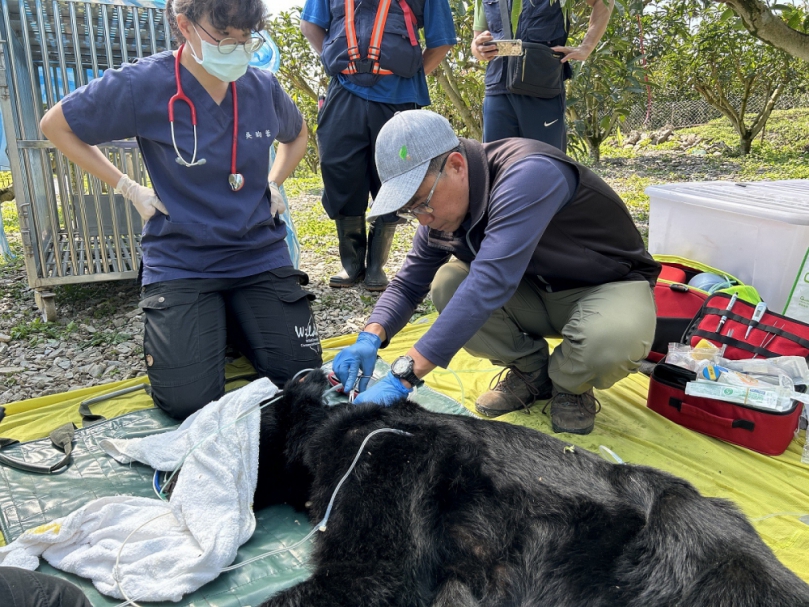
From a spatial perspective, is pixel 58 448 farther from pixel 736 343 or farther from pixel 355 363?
pixel 736 343

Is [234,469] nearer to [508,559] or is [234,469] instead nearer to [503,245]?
[508,559]

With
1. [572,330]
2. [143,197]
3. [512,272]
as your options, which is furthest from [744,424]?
[143,197]

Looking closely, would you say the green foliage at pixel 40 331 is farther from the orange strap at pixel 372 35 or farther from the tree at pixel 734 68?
the tree at pixel 734 68

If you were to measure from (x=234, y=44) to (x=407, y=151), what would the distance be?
0.96 metres

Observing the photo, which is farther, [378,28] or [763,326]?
[378,28]

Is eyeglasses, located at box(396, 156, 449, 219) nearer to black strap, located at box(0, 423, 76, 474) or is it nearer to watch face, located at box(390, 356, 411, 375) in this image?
watch face, located at box(390, 356, 411, 375)

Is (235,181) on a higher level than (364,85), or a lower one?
lower

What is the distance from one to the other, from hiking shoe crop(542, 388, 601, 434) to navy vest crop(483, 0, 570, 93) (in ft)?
6.22

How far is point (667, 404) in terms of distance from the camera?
95.0 inches

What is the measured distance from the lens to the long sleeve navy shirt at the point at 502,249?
1.82 metres

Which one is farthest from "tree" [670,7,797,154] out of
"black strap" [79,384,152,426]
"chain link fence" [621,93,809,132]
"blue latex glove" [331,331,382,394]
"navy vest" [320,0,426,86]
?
"black strap" [79,384,152,426]

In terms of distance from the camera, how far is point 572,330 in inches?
88.4

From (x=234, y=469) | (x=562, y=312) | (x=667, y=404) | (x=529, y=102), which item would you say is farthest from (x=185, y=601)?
(x=529, y=102)

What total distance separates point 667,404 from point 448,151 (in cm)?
134
